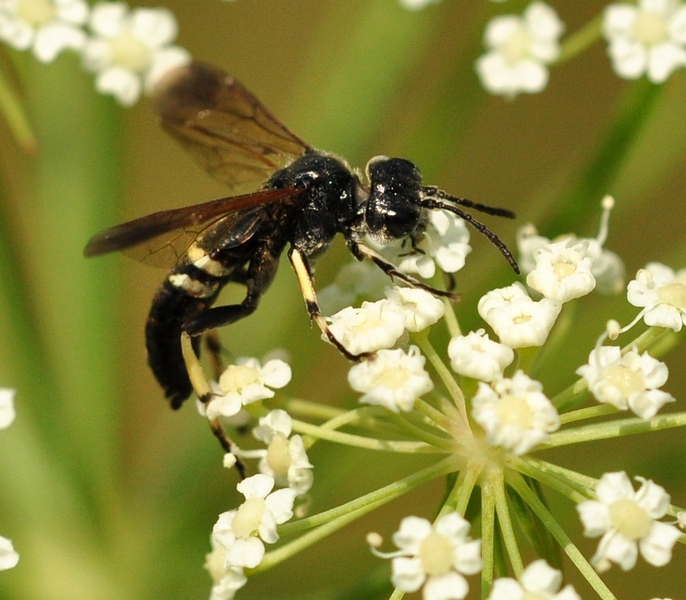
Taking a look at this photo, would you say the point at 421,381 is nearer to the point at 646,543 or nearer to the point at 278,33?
the point at 646,543

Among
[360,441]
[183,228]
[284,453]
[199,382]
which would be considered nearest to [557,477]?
[360,441]

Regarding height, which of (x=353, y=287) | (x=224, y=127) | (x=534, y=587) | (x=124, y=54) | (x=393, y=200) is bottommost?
(x=534, y=587)

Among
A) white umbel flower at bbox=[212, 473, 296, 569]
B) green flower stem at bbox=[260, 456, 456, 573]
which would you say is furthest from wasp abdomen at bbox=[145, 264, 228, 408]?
green flower stem at bbox=[260, 456, 456, 573]

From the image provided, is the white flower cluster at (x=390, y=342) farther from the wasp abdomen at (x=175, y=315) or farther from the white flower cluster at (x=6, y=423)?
the white flower cluster at (x=6, y=423)

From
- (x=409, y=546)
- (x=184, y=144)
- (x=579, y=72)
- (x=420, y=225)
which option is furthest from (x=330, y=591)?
(x=579, y=72)

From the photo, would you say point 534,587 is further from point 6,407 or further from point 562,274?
point 6,407

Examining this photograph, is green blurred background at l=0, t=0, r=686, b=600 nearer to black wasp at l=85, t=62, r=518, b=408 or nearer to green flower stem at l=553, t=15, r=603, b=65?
green flower stem at l=553, t=15, r=603, b=65

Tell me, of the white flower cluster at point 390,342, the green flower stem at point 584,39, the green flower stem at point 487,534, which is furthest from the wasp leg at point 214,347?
the green flower stem at point 584,39
